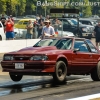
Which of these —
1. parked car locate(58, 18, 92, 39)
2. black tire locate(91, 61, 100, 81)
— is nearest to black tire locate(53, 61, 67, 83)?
black tire locate(91, 61, 100, 81)

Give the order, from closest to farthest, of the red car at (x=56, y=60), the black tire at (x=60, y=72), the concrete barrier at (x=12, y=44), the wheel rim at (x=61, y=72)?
the red car at (x=56, y=60) < the black tire at (x=60, y=72) < the wheel rim at (x=61, y=72) < the concrete barrier at (x=12, y=44)

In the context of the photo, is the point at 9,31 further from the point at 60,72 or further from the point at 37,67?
the point at 37,67

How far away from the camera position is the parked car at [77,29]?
39.9 metres

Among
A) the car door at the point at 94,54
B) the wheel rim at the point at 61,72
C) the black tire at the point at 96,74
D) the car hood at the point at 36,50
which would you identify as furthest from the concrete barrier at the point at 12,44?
the wheel rim at the point at 61,72

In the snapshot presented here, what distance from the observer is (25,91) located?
11.9m

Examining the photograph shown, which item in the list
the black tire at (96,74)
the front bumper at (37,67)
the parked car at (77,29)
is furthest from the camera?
the parked car at (77,29)

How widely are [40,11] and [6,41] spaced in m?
63.9

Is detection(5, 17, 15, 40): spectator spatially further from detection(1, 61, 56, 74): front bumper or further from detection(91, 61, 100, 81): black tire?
detection(1, 61, 56, 74): front bumper

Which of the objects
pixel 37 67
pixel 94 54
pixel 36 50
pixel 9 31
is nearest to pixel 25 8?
pixel 9 31

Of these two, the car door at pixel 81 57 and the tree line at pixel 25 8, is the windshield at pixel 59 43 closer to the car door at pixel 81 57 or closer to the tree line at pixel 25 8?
the car door at pixel 81 57

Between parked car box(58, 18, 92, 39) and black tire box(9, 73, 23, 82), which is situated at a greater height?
black tire box(9, 73, 23, 82)

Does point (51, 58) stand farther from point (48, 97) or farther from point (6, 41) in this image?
point (6, 41)

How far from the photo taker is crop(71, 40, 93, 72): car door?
46.0ft

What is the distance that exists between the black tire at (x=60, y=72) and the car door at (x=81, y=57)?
486 millimetres
